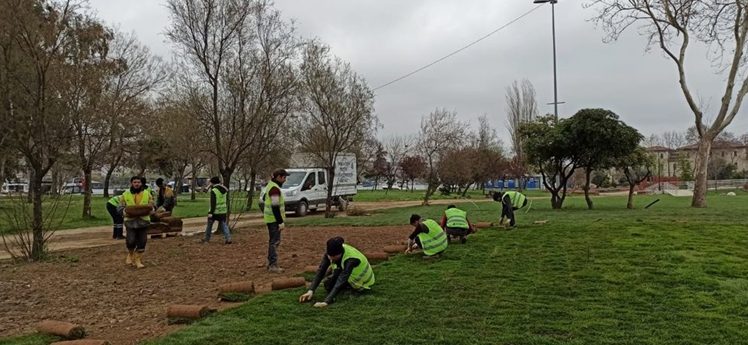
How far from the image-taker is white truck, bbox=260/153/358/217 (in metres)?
26.7

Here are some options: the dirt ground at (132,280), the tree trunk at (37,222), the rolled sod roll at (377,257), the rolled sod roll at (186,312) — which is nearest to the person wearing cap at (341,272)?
the rolled sod roll at (186,312)

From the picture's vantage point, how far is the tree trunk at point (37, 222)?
36.2 feet

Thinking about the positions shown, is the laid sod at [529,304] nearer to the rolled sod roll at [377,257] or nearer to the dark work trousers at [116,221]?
the rolled sod roll at [377,257]

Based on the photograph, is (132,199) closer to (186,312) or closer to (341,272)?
(186,312)

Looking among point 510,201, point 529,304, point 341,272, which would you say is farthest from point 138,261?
point 510,201

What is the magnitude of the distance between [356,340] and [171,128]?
3263 centimetres

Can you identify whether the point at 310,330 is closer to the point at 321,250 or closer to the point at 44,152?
the point at 321,250

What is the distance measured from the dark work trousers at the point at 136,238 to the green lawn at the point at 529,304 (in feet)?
14.2

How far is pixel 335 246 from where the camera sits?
6.66m

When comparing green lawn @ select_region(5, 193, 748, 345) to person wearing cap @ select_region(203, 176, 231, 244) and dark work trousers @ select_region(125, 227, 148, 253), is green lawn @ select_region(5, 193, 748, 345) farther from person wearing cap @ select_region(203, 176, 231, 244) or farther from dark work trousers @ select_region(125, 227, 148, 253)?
person wearing cap @ select_region(203, 176, 231, 244)

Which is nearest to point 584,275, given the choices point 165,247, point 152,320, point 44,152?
point 152,320

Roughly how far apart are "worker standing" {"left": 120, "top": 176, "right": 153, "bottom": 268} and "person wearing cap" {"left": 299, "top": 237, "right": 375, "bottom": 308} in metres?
4.80

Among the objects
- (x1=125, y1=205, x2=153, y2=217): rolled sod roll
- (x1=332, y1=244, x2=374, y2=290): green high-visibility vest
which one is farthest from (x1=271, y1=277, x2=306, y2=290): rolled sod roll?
(x1=125, y1=205, x2=153, y2=217): rolled sod roll

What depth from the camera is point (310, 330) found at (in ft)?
17.7
